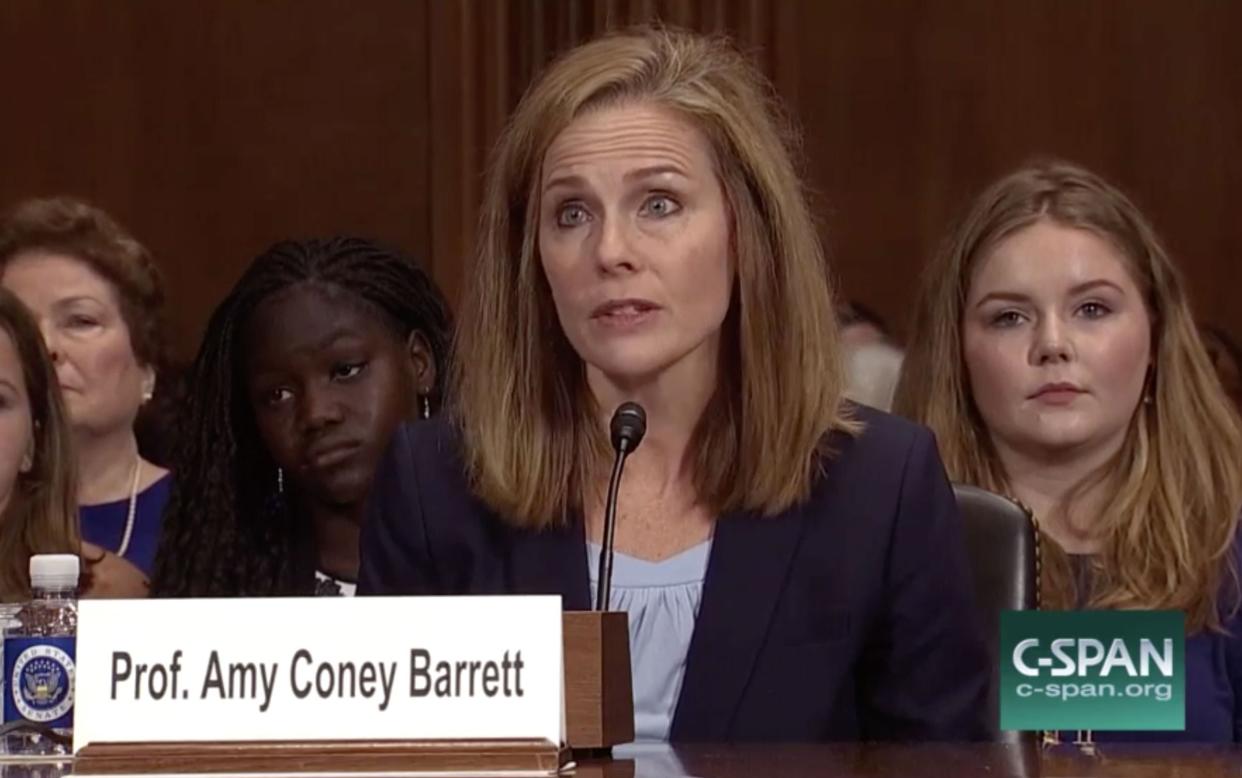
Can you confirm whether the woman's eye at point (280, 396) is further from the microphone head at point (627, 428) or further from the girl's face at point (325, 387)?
the microphone head at point (627, 428)

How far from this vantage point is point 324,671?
1.61m

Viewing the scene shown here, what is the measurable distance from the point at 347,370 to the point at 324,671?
161 cm

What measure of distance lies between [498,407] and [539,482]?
4.4 inches

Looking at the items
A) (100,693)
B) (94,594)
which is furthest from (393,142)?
(100,693)

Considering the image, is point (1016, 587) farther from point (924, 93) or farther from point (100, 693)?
point (924, 93)

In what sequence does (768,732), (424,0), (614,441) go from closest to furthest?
(614,441) → (768,732) → (424,0)

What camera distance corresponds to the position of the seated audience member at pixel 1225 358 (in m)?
3.85

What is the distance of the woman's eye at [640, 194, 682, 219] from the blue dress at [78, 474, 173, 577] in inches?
55.0

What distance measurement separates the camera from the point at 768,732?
225 centimetres

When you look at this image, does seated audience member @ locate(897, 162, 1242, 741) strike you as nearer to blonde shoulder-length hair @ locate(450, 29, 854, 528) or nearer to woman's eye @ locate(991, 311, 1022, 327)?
woman's eye @ locate(991, 311, 1022, 327)

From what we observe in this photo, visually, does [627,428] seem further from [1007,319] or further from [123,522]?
[123,522]

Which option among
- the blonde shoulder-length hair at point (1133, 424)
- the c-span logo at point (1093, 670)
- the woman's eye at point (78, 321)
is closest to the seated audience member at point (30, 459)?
the woman's eye at point (78, 321)

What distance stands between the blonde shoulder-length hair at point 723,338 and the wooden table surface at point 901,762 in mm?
458

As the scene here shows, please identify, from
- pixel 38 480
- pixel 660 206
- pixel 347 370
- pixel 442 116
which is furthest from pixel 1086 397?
pixel 442 116
